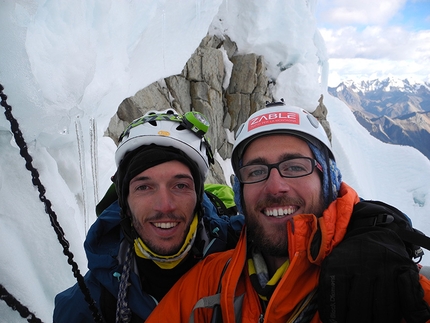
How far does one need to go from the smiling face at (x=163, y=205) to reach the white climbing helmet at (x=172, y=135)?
188 mm

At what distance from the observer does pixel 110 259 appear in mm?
2008

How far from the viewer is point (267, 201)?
5.57 feet

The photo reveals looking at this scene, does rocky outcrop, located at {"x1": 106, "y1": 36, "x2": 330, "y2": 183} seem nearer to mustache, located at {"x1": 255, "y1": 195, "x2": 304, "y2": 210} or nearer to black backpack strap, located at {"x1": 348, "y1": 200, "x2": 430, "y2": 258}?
mustache, located at {"x1": 255, "y1": 195, "x2": 304, "y2": 210}

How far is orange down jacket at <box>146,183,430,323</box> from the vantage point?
1.35 metres

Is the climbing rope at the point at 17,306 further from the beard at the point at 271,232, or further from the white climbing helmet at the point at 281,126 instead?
the white climbing helmet at the point at 281,126

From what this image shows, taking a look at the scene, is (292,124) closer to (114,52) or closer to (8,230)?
(8,230)

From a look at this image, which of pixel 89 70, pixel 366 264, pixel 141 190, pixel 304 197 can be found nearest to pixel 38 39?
pixel 89 70

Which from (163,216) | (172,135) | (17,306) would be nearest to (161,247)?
(163,216)

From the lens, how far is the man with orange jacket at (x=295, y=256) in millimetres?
1089

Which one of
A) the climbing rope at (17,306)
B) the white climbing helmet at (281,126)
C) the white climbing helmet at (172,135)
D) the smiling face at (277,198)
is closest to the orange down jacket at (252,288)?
the smiling face at (277,198)

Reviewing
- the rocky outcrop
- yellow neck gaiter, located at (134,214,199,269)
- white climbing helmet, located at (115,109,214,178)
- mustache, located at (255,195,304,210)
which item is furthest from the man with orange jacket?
the rocky outcrop

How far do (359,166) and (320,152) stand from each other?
29.6 m

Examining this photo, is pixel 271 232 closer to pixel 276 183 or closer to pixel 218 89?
pixel 276 183

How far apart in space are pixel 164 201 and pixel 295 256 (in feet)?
3.07
